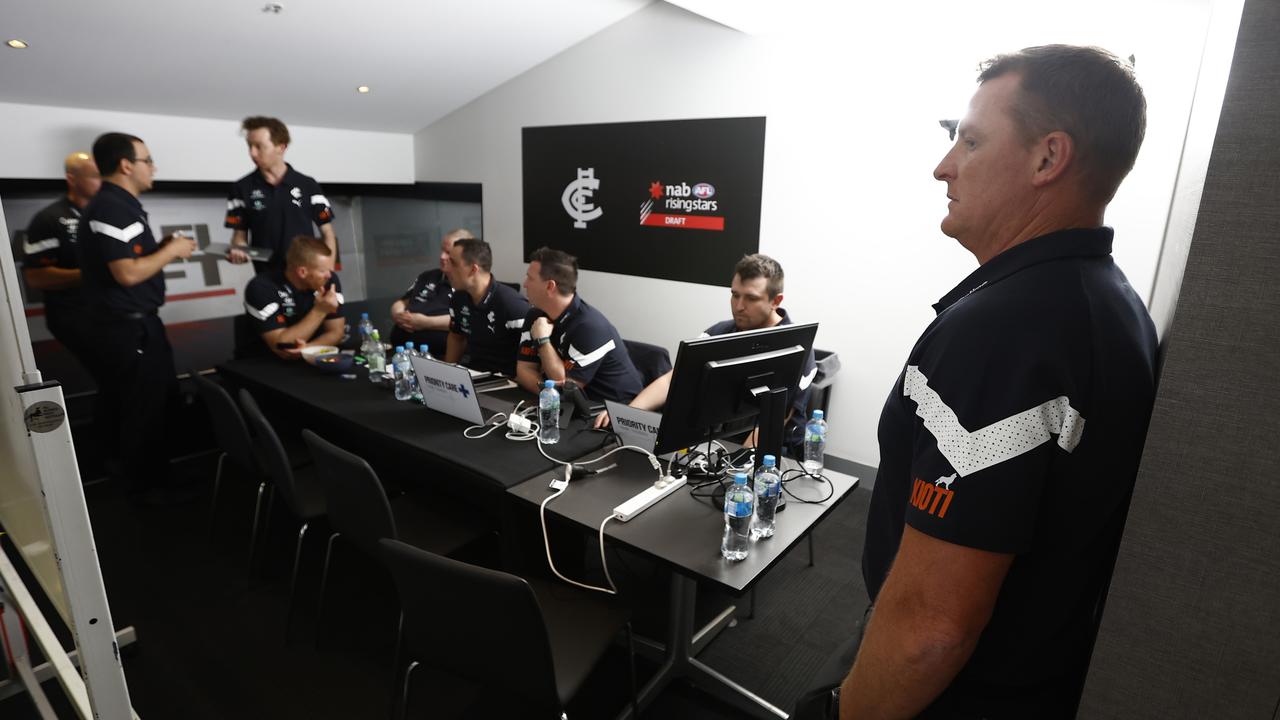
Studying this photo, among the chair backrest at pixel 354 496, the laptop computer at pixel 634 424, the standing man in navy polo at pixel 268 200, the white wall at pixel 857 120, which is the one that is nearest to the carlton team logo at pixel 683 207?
the white wall at pixel 857 120

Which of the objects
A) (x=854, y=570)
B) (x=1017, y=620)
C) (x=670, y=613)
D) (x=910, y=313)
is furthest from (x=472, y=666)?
(x=910, y=313)

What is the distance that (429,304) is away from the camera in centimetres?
429

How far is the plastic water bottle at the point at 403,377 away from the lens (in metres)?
2.82

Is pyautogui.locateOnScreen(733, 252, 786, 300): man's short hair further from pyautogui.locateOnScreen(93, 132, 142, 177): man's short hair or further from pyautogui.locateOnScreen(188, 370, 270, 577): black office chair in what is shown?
pyautogui.locateOnScreen(93, 132, 142, 177): man's short hair

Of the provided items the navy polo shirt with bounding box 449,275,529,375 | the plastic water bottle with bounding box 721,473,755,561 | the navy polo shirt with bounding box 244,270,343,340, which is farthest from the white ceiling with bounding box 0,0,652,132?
the plastic water bottle with bounding box 721,473,755,561

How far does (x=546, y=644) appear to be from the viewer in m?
1.42

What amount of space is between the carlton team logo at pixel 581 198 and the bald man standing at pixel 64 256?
2.79 m

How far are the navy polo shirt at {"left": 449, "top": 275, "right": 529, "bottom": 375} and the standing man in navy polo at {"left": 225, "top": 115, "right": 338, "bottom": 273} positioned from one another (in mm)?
1238

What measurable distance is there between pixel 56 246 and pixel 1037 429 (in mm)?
4545

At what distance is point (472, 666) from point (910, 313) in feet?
9.57

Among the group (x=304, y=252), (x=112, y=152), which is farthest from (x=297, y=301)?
(x=112, y=152)

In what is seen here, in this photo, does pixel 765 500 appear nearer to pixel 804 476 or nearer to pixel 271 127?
pixel 804 476

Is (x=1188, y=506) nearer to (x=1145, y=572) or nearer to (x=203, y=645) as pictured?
(x=1145, y=572)

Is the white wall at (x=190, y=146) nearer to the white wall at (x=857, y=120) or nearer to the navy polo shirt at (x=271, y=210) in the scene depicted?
the navy polo shirt at (x=271, y=210)
